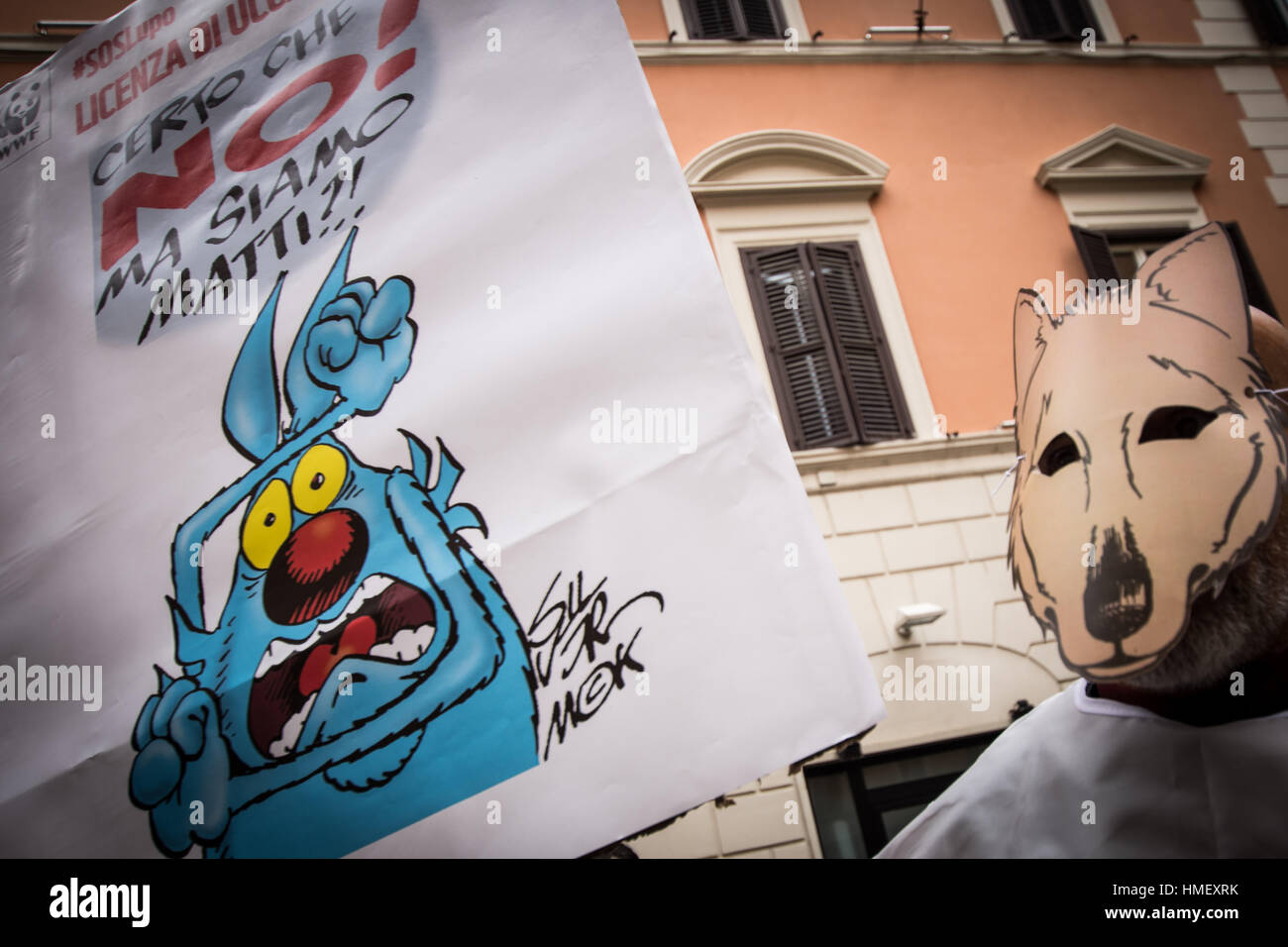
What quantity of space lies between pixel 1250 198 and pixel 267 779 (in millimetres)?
7625

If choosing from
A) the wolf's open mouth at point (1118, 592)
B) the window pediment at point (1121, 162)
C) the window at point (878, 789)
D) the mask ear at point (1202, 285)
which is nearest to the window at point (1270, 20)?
the window pediment at point (1121, 162)

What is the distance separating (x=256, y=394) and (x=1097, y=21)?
7771 mm

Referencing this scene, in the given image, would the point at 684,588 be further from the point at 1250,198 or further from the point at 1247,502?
the point at 1250,198

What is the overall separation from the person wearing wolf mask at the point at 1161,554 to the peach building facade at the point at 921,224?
10.9 feet

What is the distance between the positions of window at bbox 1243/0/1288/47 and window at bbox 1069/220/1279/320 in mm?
2124

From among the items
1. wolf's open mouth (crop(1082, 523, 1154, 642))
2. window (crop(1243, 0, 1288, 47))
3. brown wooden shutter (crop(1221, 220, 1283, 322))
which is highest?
window (crop(1243, 0, 1288, 47))

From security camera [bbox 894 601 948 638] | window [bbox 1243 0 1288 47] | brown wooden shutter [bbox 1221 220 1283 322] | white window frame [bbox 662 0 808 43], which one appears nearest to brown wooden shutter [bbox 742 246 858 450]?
security camera [bbox 894 601 948 638]

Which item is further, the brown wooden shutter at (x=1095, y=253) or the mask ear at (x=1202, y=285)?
the brown wooden shutter at (x=1095, y=253)

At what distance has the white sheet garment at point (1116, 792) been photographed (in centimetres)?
147

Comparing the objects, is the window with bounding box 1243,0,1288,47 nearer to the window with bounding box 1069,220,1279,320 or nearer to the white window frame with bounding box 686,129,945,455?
the window with bounding box 1069,220,1279,320

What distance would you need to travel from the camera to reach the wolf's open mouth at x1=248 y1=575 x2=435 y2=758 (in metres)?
1.92

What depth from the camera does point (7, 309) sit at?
2695mm
